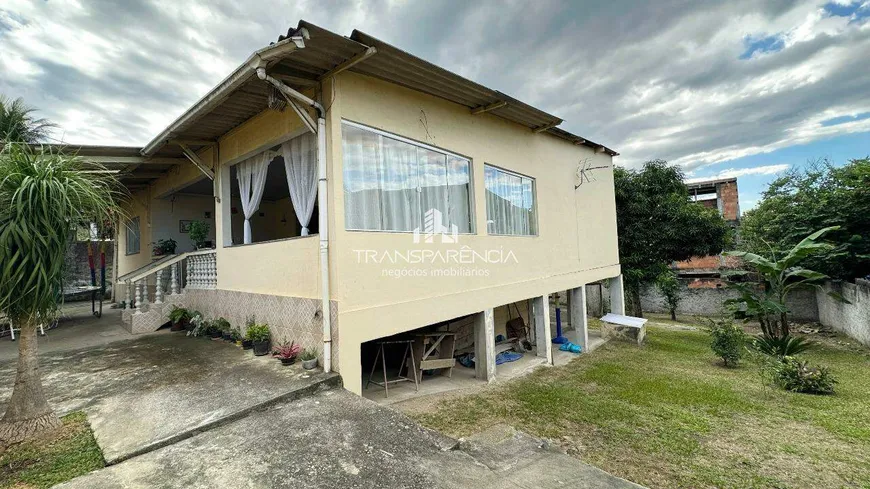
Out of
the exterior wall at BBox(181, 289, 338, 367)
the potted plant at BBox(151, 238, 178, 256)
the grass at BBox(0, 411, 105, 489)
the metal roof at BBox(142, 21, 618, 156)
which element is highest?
the metal roof at BBox(142, 21, 618, 156)

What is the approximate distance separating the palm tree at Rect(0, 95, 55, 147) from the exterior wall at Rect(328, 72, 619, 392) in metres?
9.44

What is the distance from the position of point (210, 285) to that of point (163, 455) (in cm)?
491

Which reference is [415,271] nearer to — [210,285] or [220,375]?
[220,375]

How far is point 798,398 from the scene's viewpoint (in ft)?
21.2

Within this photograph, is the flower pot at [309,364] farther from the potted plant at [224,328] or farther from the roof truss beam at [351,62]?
the roof truss beam at [351,62]

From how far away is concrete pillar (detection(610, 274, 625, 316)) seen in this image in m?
13.0

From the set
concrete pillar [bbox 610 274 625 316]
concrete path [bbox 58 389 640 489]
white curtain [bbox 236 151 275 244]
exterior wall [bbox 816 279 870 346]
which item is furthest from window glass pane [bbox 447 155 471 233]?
exterior wall [bbox 816 279 870 346]

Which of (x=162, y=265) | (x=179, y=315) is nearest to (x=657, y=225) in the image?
(x=179, y=315)

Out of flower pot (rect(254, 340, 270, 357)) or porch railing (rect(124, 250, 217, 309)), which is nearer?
flower pot (rect(254, 340, 270, 357))

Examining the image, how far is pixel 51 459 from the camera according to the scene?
2.58 metres

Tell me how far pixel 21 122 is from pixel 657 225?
2125cm

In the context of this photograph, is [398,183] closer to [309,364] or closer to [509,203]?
[309,364]

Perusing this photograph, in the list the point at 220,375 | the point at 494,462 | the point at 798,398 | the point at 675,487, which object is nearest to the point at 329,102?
the point at 220,375

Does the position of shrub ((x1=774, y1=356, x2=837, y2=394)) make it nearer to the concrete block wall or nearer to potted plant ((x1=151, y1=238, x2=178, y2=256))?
the concrete block wall
